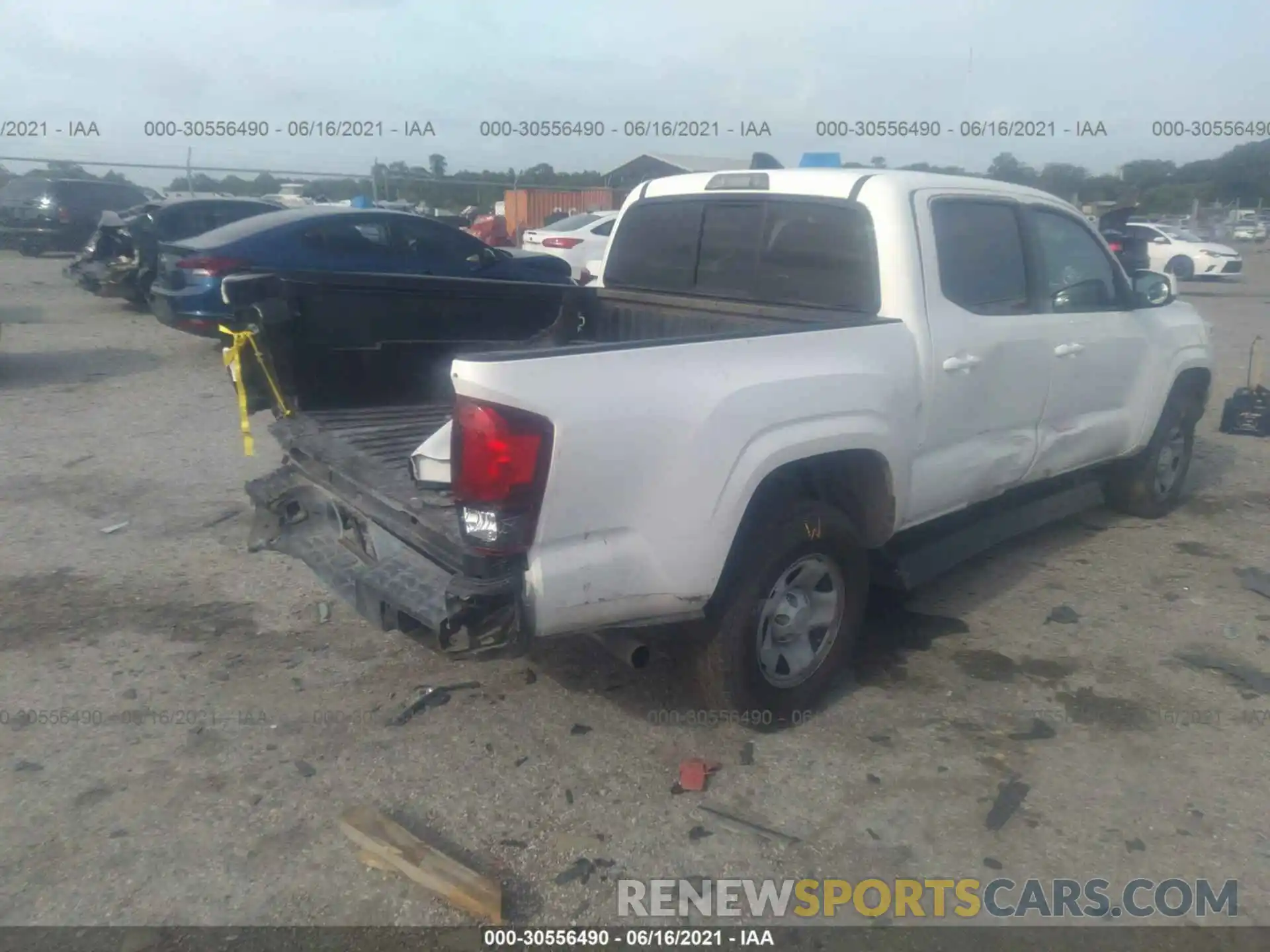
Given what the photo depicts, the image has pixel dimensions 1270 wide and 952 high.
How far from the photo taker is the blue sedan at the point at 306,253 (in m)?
9.43

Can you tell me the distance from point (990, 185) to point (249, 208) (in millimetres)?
12014

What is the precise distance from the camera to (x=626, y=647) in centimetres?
329

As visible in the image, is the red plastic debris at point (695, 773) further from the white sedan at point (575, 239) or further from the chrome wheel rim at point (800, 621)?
the white sedan at point (575, 239)

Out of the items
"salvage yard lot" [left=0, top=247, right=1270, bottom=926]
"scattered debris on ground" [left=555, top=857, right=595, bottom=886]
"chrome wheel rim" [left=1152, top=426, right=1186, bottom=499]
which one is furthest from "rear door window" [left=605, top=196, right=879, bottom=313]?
"chrome wheel rim" [left=1152, top=426, right=1186, bottom=499]

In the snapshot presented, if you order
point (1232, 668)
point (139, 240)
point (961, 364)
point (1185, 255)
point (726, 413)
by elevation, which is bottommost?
point (1232, 668)

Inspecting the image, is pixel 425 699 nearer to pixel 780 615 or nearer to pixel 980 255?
pixel 780 615

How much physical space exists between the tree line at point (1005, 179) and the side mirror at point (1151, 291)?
1.76 meters

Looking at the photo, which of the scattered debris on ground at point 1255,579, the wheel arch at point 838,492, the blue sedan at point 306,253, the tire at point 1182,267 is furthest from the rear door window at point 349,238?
the tire at point 1182,267

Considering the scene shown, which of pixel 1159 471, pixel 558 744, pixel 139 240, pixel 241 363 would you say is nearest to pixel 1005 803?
pixel 558 744

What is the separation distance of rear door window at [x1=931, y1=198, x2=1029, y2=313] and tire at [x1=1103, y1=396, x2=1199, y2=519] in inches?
75.6

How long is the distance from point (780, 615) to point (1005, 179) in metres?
5.27

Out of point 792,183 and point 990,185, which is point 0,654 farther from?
point 990,185

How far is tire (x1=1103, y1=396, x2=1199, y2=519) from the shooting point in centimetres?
602

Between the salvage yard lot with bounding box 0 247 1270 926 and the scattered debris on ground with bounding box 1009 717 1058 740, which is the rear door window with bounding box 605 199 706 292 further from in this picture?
the scattered debris on ground with bounding box 1009 717 1058 740
